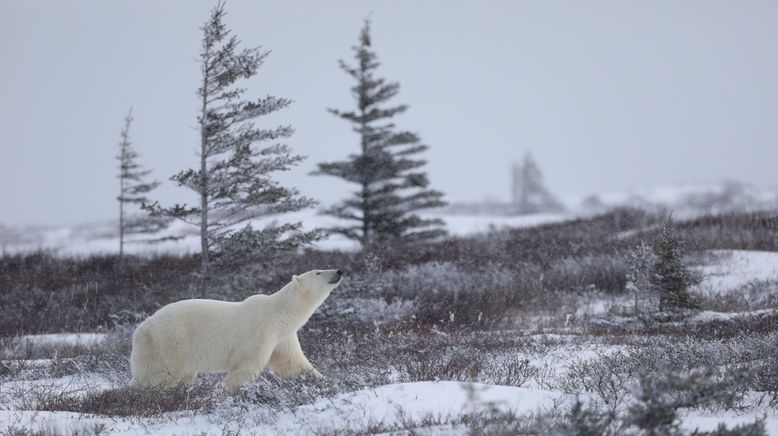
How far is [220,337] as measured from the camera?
240 inches

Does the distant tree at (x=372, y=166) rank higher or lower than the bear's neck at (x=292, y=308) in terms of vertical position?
higher

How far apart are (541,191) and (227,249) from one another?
4362 cm

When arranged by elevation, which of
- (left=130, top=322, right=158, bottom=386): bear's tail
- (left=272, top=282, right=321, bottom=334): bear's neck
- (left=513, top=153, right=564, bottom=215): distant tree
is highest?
(left=513, top=153, right=564, bottom=215): distant tree

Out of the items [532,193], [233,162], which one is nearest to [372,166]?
[233,162]

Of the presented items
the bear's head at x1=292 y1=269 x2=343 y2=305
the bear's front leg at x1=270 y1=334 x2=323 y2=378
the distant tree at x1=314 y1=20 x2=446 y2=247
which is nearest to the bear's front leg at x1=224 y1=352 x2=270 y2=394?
the bear's front leg at x1=270 y1=334 x2=323 y2=378

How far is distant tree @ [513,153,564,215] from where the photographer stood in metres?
50.8

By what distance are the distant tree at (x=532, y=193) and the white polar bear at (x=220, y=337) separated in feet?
148

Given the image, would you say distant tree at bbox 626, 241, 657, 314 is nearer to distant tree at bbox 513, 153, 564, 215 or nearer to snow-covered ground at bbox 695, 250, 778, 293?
snow-covered ground at bbox 695, 250, 778, 293

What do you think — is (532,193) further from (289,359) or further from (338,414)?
(338,414)

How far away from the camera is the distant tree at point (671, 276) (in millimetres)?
10109

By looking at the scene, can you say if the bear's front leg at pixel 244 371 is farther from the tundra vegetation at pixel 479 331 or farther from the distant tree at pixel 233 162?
the distant tree at pixel 233 162

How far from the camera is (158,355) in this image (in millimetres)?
6043

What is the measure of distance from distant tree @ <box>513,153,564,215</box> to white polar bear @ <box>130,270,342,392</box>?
1775 inches

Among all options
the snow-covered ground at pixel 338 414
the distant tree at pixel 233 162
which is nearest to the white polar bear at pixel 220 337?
the snow-covered ground at pixel 338 414
